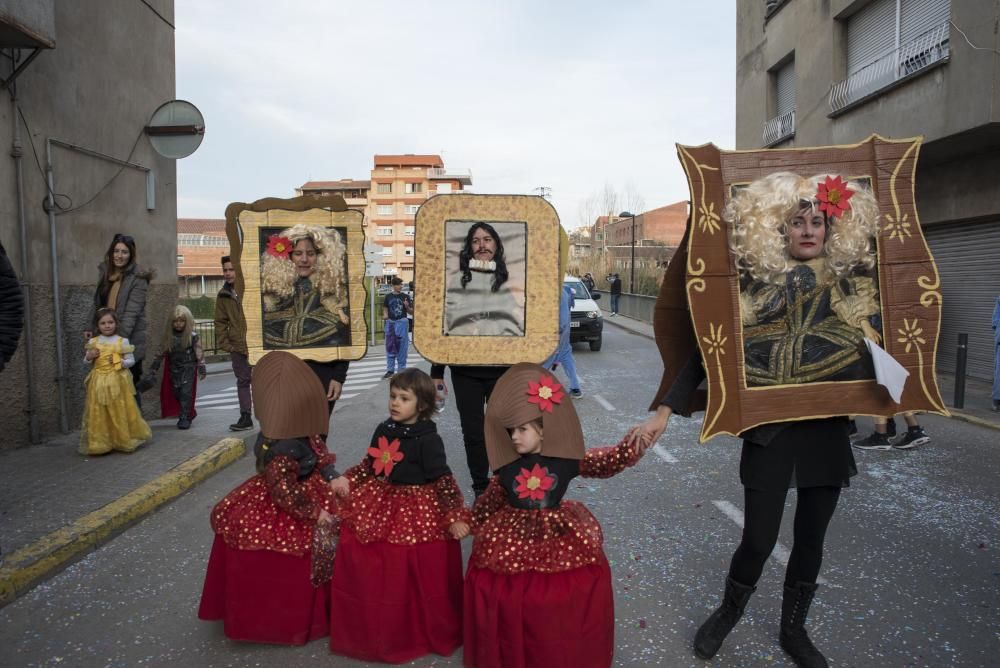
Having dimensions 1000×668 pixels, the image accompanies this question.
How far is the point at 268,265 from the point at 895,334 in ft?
11.1

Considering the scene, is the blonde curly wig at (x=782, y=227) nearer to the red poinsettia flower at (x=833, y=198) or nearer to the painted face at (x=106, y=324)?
the red poinsettia flower at (x=833, y=198)

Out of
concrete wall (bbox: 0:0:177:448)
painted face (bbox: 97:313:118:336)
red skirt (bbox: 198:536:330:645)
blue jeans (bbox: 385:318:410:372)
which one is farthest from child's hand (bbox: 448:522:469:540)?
blue jeans (bbox: 385:318:410:372)

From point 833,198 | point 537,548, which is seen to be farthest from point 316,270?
point 833,198

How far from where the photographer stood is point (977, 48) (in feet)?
31.8

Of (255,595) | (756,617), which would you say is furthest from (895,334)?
(255,595)

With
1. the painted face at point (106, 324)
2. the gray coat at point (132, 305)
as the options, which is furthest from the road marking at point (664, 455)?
the painted face at point (106, 324)

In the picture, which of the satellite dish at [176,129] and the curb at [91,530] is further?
the satellite dish at [176,129]

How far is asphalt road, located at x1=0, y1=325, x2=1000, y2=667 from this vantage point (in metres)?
3.15

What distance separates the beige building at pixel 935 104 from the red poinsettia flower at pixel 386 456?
9835mm

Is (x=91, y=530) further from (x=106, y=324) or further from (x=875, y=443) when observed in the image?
(x=875, y=443)

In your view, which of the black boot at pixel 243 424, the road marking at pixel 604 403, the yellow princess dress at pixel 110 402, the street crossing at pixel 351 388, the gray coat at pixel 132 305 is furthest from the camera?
the street crossing at pixel 351 388

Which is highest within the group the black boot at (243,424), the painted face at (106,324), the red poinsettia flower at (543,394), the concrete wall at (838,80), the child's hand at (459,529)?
the concrete wall at (838,80)

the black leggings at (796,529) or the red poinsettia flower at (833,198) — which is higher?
the red poinsettia flower at (833,198)

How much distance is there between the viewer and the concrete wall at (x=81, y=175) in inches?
259
